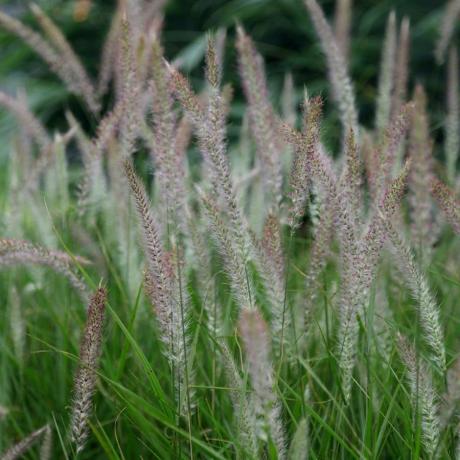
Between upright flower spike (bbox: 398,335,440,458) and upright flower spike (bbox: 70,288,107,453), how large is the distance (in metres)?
0.45

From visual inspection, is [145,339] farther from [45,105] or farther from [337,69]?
[45,105]

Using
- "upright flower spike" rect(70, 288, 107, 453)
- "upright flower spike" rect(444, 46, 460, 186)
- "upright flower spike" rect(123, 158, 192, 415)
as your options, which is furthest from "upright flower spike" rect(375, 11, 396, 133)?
"upright flower spike" rect(70, 288, 107, 453)

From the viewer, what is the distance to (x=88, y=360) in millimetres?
1131

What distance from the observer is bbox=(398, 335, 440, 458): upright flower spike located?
3.75ft

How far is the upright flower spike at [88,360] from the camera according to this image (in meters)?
1.10

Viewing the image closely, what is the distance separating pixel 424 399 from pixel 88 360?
19.5 inches

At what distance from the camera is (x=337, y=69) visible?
190cm

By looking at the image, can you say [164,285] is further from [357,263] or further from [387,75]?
[387,75]

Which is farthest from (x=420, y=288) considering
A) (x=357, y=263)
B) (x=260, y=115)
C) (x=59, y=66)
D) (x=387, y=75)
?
(x=59, y=66)

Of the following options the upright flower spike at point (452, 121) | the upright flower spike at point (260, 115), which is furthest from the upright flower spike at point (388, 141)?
the upright flower spike at point (452, 121)

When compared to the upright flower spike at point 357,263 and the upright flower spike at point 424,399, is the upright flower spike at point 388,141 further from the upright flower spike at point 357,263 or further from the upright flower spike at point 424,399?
the upright flower spike at point 424,399

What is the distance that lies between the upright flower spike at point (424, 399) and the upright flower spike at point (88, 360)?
45cm

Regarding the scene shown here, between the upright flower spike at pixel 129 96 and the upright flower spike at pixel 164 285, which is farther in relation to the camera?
the upright flower spike at pixel 129 96

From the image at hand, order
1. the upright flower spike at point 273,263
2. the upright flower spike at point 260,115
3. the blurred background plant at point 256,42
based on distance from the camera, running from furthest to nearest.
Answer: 1. the blurred background plant at point 256,42
2. the upright flower spike at point 260,115
3. the upright flower spike at point 273,263
